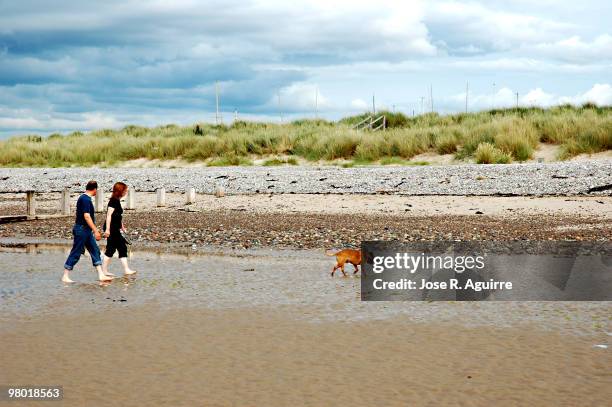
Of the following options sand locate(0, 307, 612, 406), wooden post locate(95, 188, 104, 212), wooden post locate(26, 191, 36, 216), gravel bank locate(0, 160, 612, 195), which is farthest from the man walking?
gravel bank locate(0, 160, 612, 195)

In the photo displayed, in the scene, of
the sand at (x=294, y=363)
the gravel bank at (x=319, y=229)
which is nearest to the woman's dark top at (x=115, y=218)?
the sand at (x=294, y=363)

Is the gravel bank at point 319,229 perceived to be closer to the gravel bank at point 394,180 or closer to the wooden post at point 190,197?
the wooden post at point 190,197

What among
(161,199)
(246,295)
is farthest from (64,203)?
(246,295)

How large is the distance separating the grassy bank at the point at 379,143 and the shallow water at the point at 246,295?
1721 cm

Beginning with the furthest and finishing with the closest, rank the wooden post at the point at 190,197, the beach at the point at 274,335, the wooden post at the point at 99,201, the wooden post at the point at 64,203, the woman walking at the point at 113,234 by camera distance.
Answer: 1. the wooden post at the point at 190,197
2. the wooden post at the point at 99,201
3. the wooden post at the point at 64,203
4. the woman walking at the point at 113,234
5. the beach at the point at 274,335

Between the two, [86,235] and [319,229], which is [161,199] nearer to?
[319,229]

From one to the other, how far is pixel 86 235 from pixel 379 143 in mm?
22178

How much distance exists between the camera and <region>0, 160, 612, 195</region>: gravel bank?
2097 cm

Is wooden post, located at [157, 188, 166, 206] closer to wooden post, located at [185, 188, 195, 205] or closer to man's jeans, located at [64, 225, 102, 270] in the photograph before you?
wooden post, located at [185, 188, 195, 205]

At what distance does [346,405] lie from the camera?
4.95 meters

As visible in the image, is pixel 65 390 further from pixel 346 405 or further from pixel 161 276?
pixel 161 276

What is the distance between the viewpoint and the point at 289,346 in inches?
256

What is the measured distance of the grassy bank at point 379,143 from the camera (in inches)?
1098

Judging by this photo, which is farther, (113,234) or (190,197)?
(190,197)
